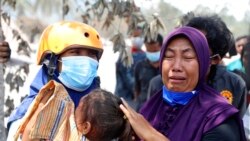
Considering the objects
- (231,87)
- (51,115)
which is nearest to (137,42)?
(231,87)

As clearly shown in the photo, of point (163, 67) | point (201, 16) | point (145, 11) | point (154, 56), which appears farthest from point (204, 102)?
point (154, 56)

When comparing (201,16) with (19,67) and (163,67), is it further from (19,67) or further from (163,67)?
(19,67)

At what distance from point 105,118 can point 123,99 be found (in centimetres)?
15

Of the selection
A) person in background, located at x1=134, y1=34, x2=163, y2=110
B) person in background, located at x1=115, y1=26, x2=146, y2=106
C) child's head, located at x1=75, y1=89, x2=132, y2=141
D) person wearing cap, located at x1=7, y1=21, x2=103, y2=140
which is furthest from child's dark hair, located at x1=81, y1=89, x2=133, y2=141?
person in background, located at x1=115, y1=26, x2=146, y2=106

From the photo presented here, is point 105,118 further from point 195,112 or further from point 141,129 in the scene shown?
point 195,112

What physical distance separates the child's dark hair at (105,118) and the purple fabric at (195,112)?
0.21m

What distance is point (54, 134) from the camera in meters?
2.66

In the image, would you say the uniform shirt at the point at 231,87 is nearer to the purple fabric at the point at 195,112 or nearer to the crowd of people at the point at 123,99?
the crowd of people at the point at 123,99

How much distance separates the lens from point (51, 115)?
2.69 m

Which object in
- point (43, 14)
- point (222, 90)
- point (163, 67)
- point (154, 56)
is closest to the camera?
point (163, 67)

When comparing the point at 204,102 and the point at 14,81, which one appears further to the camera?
the point at 14,81

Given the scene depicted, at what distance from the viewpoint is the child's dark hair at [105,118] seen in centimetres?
244

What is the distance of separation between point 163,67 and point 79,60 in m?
0.55

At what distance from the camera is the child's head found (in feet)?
7.99
